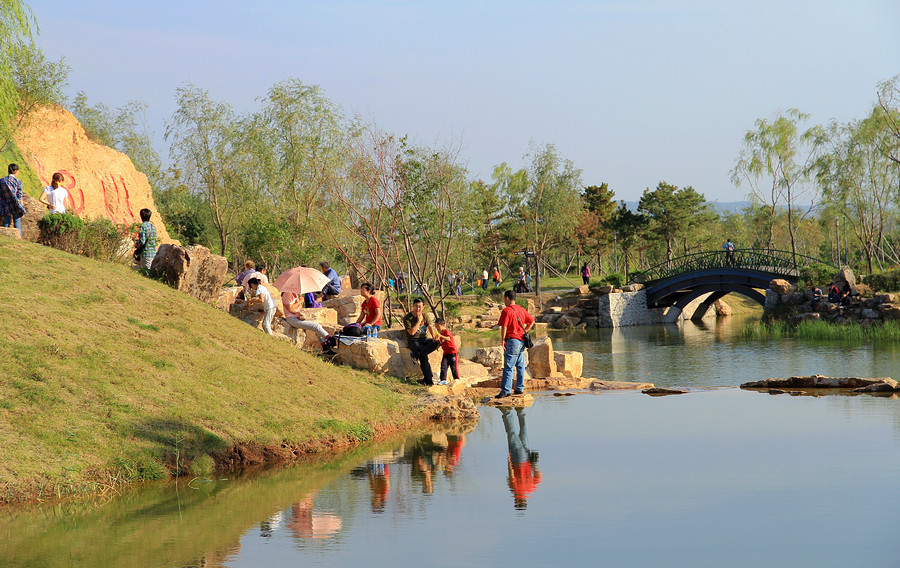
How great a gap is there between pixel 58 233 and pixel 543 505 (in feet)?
33.3

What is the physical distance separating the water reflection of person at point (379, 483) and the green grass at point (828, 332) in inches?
914

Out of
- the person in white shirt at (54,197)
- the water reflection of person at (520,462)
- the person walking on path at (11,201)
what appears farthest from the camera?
the person in white shirt at (54,197)

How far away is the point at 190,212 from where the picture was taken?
3947cm

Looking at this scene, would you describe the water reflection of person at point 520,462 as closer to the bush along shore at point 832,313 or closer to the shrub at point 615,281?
the bush along shore at point 832,313

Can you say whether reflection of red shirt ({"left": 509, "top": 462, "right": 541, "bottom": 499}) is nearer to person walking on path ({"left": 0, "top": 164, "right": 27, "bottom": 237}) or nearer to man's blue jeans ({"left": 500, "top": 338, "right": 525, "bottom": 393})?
man's blue jeans ({"left": 500, "top": 338, "right": 525, "bottom": 393})

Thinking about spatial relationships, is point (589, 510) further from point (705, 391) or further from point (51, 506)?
point (705, 391)

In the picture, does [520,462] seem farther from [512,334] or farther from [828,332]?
[828,332]

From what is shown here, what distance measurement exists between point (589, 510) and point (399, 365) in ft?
23.8

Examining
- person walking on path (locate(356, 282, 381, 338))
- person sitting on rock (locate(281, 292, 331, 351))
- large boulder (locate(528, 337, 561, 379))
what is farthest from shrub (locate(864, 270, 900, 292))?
person sitting on rock (locate(281, 292, 331, 351))

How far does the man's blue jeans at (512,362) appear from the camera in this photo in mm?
13031

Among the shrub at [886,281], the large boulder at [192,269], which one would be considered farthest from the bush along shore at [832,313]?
the large boulder at [192,269]

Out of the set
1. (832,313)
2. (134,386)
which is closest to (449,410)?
(134,386)

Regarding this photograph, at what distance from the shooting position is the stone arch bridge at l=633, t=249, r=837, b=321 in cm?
3912

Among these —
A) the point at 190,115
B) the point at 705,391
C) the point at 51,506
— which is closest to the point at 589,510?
the point at 51,506
